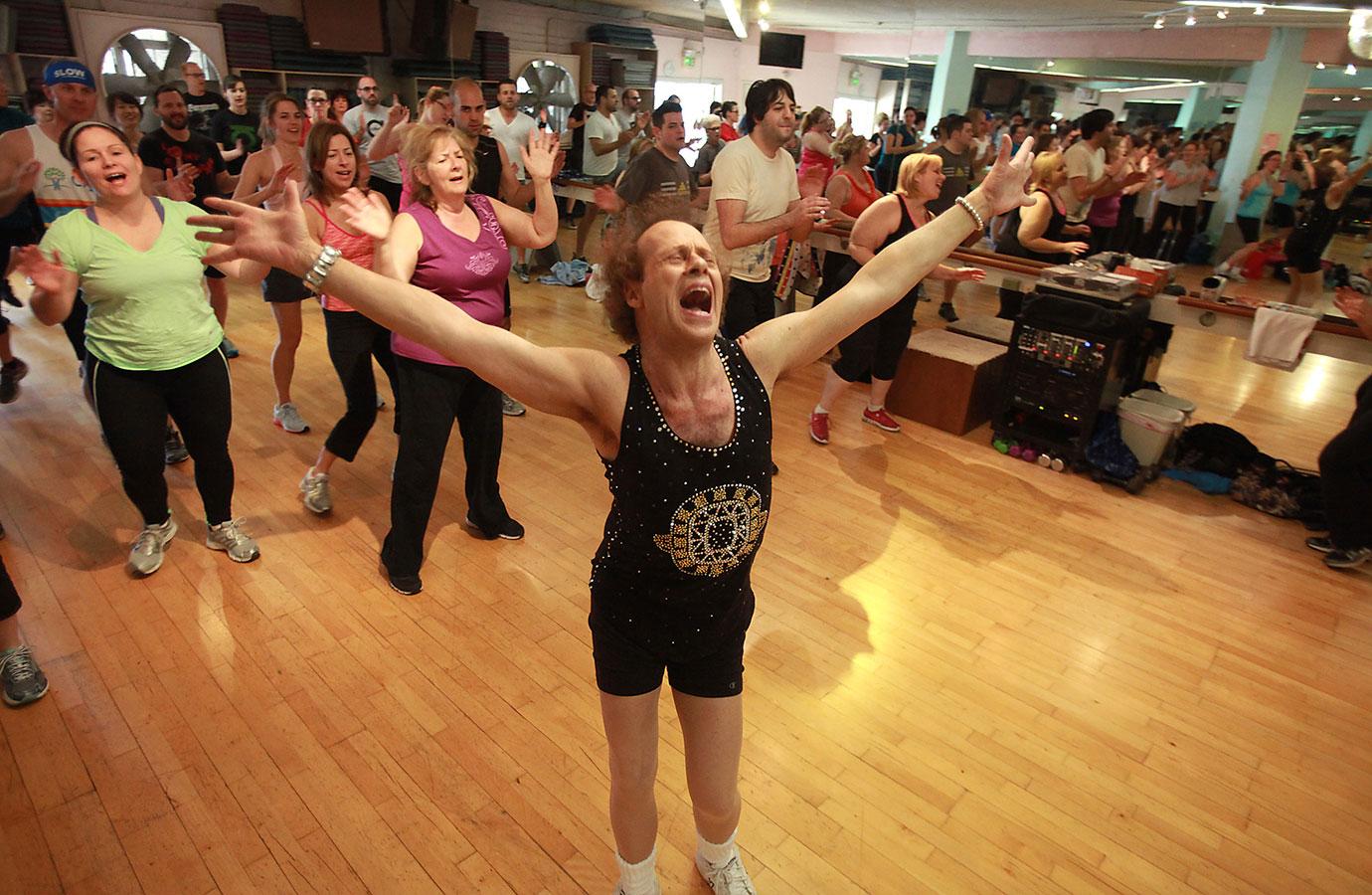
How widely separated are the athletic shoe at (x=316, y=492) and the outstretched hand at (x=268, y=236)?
89.5 inches

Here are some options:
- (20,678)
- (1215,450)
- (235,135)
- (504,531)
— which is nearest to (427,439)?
(504,531)

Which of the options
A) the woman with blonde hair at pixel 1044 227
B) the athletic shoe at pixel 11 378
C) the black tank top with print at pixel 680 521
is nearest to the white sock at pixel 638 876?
the black tank top with print at pixel 680 521

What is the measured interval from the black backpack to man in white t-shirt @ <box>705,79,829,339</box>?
8.04 feet

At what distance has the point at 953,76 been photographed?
11406 millimetres

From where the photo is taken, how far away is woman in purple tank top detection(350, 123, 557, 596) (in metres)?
2.54

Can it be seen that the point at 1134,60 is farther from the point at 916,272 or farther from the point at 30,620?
the point at 30,620

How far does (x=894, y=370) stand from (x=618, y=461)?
3338 millimetres

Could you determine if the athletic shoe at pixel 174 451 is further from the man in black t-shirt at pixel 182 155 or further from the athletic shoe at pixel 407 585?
the athletic shoe at pixel 407 585

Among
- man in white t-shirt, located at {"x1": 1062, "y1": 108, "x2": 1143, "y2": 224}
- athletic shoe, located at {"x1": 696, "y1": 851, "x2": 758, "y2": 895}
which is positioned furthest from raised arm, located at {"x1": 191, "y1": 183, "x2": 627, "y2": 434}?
man in white t-shirt, located at {"x1": 1062, "y1": 108, "x2": 1143, "y2": 224}

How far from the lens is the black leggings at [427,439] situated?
8.89 ft

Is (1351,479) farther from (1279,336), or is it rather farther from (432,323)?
(432,323)

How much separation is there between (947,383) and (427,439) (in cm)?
303

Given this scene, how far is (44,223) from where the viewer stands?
3.65m

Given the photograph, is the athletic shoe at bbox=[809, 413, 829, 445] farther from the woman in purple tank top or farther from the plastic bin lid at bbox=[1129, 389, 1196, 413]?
the woman in purple tank top
